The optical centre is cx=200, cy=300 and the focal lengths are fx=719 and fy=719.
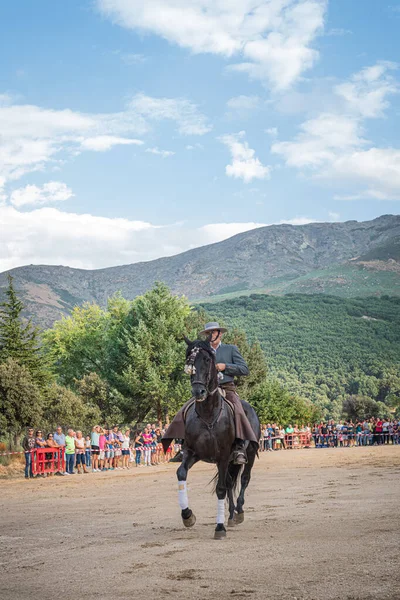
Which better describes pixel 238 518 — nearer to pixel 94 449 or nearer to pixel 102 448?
pixel 94 449

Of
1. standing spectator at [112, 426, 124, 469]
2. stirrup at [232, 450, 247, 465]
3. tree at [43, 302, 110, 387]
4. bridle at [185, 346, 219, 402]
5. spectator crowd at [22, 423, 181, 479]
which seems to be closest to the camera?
bridle at [185, 346, 219, 402]

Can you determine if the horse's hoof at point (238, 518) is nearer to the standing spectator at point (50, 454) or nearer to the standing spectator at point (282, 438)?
the standing spectator at point (50, 454)

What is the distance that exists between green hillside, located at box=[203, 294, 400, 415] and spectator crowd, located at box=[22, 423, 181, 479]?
89997 millimetres

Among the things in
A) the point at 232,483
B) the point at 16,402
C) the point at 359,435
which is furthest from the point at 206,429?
the point at 359,435

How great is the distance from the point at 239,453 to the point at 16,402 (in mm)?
30171

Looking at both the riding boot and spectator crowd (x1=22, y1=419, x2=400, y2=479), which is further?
spectator crowd (x1=22, y1=419, x2=400, y2=479)

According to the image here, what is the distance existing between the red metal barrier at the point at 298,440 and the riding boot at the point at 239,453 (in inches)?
1722

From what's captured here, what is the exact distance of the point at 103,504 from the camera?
611 inches

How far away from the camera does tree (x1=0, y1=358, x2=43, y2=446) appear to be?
38.7 m

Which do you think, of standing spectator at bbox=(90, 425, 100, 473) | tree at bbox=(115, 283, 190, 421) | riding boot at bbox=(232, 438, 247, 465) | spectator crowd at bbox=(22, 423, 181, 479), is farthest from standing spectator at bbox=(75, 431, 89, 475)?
tree at bbox=(115, 283, 190, 421)

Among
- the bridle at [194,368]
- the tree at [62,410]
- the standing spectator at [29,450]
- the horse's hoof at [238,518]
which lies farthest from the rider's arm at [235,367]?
the tree at [62,410]

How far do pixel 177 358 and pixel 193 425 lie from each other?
45.5m

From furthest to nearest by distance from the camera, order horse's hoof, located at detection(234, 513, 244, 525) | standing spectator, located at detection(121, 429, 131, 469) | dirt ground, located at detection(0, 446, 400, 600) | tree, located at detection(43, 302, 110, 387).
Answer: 1. tree, located at detection(43, 302, 110, 387)
2. standing spectator, located at detection(121, 429, 131, 469)
3. horse's hoof, located at detection(234, 513, 244, 525)
4. dirt ground, located at detection(0, 446, 400, 600)

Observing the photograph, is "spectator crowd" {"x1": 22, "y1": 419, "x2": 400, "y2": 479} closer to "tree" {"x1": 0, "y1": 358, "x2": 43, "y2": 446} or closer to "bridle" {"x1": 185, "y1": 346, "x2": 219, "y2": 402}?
"tree" {"x1": 0, "y1": 358, "x2": 43, "y2": 446}
